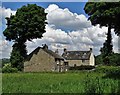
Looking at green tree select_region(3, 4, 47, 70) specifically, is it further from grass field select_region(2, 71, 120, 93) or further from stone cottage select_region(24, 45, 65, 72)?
grass field select_region(2, 71, 120, 93)

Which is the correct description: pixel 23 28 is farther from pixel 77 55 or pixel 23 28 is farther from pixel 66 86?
pixel 66 86

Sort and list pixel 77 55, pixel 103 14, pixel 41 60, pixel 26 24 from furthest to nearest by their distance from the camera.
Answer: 1. pixel 77 55
2. pixel 41 60
3. pixel 26 24
4. pixel 103 14

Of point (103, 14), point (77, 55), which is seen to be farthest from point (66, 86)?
point (77, 55)

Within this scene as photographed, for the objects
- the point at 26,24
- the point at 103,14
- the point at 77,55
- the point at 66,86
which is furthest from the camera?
the point at 77,55

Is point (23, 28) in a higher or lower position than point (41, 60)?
higher

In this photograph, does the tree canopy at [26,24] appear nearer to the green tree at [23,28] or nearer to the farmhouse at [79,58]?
the green tree at [23,28]

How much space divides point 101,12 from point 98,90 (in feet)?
38.2

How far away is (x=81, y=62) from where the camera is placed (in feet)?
246

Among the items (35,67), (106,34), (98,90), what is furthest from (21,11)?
(98,90)

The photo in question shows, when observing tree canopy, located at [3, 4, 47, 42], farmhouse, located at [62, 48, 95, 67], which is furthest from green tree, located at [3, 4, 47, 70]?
Answer: farmhouse, located at [62, 48, 95, 67]

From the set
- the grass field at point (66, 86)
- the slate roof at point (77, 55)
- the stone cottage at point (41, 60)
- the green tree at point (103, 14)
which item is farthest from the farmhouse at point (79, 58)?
the grass field at point (66, 86)

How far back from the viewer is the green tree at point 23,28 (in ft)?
153

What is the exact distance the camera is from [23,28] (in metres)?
46.8

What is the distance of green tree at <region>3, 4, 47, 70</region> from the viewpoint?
1831 inches
